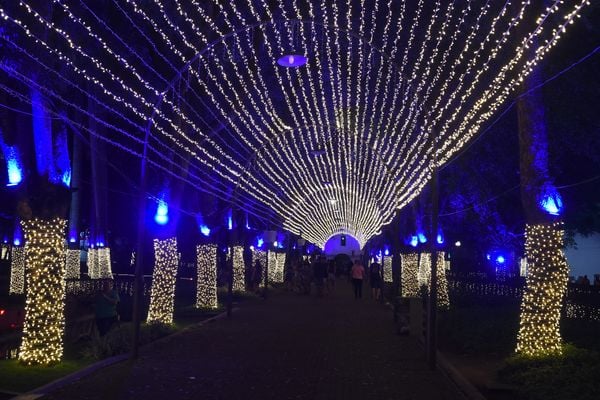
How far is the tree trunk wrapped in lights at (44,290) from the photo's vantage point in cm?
1188

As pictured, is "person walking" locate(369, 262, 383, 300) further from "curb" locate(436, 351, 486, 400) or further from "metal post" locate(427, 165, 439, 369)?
"metal post" locate(427, 165, 439, 369)

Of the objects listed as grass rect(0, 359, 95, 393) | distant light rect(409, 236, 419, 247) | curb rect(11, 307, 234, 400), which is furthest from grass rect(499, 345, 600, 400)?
distant light rect(409, 236, 419, 247)

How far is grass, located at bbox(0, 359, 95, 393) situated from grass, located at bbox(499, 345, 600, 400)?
672 centimetres

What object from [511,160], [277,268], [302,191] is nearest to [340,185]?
[302,191]

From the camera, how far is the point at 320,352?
14219 millimetres

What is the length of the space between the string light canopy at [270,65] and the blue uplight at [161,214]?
1251 mm

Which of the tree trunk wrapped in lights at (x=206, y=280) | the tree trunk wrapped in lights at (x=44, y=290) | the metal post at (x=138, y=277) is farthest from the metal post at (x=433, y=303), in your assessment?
the tree trunk wrapped in lights at (x=206, y=280)

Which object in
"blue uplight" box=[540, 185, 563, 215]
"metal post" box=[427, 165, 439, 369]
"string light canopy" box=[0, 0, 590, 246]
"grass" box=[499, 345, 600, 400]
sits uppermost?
"string light canopy" box=[0, 0, 590, 246]

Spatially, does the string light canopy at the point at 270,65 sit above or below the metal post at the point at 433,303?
above

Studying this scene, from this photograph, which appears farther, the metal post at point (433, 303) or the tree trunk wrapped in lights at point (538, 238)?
the metal post at point (433, 303)

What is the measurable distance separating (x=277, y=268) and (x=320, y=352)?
34.4 m

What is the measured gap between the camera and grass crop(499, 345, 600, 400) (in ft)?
29.4

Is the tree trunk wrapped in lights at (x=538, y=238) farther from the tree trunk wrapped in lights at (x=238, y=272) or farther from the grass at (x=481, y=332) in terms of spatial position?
the tree trunk wrapped in lights at (x=238, y=272)

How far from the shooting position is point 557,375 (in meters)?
9.88
